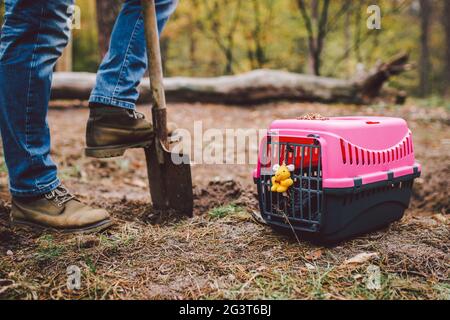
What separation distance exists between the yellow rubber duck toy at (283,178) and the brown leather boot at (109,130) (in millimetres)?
738

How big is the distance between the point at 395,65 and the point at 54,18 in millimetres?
5141

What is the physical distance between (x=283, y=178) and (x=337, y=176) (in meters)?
0.20

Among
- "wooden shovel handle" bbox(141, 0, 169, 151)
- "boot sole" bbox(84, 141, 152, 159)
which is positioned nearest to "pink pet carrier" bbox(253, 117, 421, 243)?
"wooden shovel handle" bbox(141, 0, 169, 151)

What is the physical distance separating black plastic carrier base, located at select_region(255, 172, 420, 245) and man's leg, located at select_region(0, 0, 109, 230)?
743 mm

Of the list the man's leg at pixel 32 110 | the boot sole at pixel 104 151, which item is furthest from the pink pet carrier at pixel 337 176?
the man's leg at pixel 32 110

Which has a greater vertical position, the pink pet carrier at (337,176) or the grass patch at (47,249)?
the pink pet carrier at (337,176)

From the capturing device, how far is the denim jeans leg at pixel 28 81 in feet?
5.19

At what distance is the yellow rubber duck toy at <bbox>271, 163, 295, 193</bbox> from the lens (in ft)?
5.07

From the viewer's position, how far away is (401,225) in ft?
5.98

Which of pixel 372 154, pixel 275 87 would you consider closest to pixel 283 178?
pixel 372 154

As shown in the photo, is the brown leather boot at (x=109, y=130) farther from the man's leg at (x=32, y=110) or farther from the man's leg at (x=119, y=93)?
the man's leg at (x=32, y=110)

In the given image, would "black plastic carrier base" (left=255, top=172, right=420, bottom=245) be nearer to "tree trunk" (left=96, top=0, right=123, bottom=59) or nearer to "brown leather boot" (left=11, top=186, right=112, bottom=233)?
"brown leather boot" (left=11, top=186, right=112, bottom=233)

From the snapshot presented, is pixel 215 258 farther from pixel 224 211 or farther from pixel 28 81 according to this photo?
pixel 28 81
